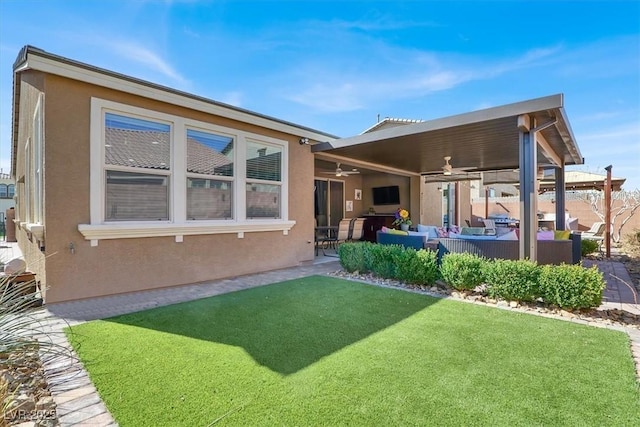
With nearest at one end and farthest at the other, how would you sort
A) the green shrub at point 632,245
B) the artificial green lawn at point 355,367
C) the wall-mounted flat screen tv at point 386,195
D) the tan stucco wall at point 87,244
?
the artificial green lawn at point 355,367 < the tan stucco wall at point 87,244 < the green shrub at point 632,245 < the wall-mounted flat screen tv at point 386,195

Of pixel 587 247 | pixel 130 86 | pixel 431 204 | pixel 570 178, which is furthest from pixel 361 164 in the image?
pixel 570 178

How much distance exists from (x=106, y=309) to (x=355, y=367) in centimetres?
378

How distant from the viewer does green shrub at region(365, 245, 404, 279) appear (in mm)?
6574

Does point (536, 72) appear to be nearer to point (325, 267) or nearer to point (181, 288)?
point (325, 267)

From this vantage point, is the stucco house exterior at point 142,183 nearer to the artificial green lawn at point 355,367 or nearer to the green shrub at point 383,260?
the artificial green lawn at point 355,367

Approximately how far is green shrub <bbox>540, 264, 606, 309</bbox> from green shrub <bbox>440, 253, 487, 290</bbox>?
2.97 feet

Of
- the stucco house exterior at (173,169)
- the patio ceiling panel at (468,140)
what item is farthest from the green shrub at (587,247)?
the stucco house exterior at (173,169)

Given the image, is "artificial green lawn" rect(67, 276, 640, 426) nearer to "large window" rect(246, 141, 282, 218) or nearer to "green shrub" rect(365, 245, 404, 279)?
"green shrub" rect(365, 245, 404, 279)

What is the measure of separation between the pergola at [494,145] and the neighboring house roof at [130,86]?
1.75 m

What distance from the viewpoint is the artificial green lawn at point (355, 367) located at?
2.28 meters

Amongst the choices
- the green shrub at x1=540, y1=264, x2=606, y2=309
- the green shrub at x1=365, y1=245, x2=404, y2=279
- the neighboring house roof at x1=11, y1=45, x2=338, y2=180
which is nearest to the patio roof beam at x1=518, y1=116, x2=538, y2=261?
the green shrub at x1=540, y1=264, x2=606, y2=309

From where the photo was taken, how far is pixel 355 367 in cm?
294

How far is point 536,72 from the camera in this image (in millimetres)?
10211

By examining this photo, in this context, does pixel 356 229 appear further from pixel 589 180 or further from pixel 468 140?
pixel 589 180
